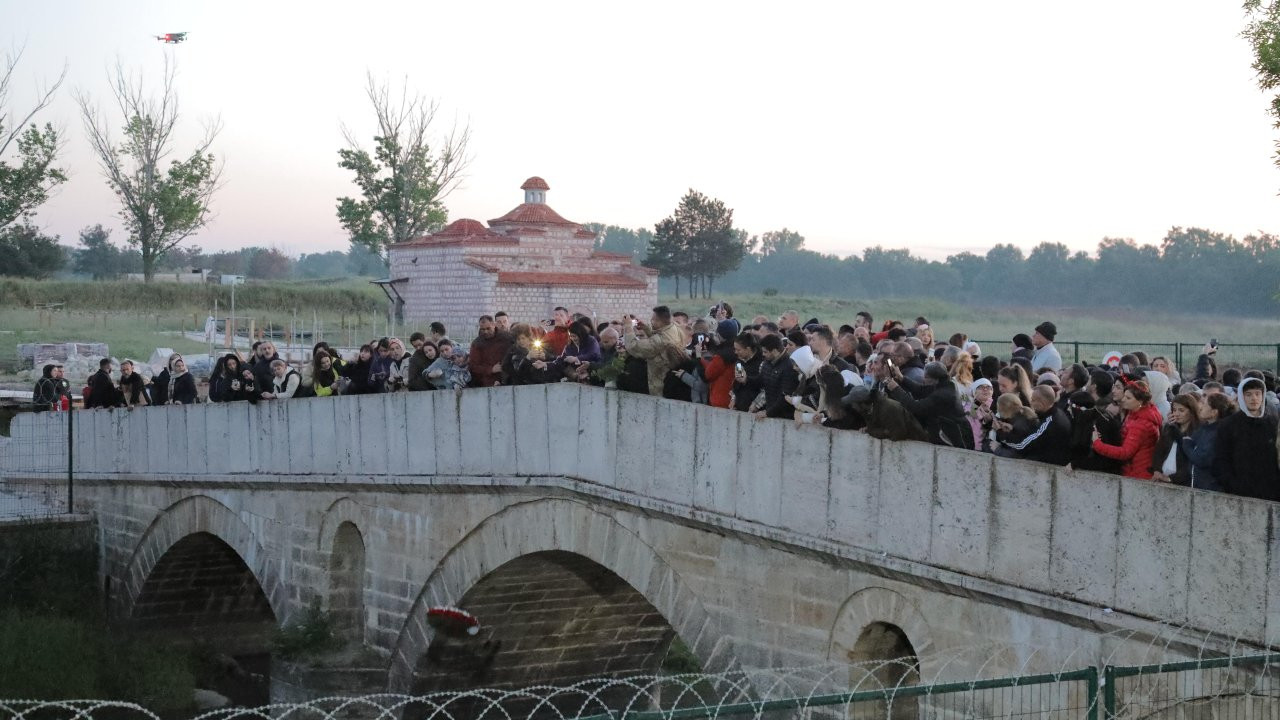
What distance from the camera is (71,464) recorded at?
825 inches

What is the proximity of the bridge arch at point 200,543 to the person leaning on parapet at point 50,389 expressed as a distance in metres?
3.81

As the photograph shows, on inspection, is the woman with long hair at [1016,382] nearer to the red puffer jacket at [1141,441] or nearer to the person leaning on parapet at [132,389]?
the red puffer jacket at [1141,441]

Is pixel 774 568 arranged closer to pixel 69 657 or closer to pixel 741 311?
pixel 69 657

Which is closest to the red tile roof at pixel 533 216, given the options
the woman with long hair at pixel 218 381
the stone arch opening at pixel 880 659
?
the woman with long hair at pixel 218 381

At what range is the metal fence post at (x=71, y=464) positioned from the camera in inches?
824

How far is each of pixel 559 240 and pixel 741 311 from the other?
9.50m

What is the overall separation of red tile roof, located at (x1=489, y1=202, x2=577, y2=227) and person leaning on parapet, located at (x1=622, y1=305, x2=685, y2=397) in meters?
42.0

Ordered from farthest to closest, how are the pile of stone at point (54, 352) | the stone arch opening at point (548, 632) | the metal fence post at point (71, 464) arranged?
the pile of stone at point (54, 352)
the metal fence post at point (71, 464)
the stone arch opening at point (548, 632)

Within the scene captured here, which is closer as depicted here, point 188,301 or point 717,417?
point 717,417

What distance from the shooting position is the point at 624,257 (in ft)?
179

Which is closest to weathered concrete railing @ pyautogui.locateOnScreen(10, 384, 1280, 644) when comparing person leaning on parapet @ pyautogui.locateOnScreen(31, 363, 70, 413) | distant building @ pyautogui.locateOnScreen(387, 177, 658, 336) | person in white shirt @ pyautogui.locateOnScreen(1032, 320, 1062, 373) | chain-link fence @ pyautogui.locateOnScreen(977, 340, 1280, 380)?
person in white shirt @ pyautogui.locateOnScreen(1032, 320, 1062, 373)

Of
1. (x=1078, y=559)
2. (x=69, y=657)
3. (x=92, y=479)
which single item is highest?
(x=1078, y=559)

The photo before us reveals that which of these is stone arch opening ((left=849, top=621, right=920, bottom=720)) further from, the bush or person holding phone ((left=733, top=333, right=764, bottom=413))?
the bush

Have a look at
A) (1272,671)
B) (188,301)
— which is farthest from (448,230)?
(1272,671)
